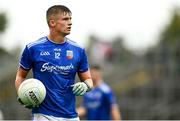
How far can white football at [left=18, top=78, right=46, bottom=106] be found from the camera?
391 inches

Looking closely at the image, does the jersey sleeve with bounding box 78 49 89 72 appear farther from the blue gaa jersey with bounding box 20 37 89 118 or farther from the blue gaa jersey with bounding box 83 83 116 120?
the blue gaa jersey with bounding box 83 83 116 120

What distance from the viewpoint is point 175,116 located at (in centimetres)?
2686

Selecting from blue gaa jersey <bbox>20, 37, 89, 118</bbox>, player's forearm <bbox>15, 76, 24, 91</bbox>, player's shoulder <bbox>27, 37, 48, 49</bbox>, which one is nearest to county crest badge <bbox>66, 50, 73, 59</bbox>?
blue gaa jersey <bbox>20, 37, 89, 118</bbox>

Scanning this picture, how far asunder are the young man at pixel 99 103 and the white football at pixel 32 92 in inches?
252

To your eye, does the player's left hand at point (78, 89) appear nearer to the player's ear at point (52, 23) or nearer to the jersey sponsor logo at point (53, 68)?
the jersey sponsor logo at point (53, 68)

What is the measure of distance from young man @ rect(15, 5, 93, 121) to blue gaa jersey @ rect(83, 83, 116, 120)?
20.2 feet

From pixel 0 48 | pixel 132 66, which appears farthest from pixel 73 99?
pixel 0 48

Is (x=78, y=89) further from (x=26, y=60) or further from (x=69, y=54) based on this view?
(x=26, y=60)

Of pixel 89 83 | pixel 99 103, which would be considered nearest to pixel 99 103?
pixel 99 103

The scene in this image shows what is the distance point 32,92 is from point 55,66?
1.72ft

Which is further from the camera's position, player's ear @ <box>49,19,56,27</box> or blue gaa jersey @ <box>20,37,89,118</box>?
player's ear @ <box>49,19,56,27</box>

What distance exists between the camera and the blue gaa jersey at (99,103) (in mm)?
16562

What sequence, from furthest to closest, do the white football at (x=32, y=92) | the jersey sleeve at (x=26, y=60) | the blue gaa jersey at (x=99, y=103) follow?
the blue gaa jersey at (x=99, y=103) → the jersey sleeve at (x=26, y=60) → the white football at (x=32, y=92)

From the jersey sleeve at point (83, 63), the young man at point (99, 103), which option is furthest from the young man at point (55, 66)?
the young man at point (99, 103)
